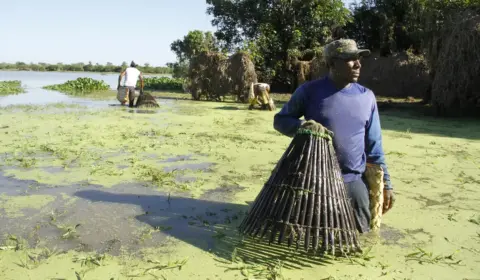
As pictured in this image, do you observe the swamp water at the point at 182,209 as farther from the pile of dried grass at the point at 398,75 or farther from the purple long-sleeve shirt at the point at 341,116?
the pile of dried grass at the point at 398,75

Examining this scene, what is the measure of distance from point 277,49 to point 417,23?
6269 millimetres

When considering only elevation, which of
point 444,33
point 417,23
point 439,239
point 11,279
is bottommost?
point 11,279

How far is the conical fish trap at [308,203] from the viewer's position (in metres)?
2.98

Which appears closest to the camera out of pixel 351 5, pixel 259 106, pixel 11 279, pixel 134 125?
pixel 11 279

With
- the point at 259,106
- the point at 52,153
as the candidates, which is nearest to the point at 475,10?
the point at 259,106

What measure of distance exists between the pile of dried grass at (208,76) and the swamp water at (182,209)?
10078 millimetres

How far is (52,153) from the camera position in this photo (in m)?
6.47

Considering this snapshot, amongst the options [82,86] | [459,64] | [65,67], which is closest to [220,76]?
[459,64]

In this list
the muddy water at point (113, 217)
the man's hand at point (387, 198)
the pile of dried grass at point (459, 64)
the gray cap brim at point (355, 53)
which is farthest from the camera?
the pile of dried grass at point (459, 64)

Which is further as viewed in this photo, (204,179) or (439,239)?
(204,179)

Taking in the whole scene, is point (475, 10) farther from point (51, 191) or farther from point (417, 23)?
point (51, 191)

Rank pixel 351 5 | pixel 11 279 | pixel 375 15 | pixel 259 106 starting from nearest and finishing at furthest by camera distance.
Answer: pixel 11 279, pixel 259 106, pixel 375 15, pixel 351 5

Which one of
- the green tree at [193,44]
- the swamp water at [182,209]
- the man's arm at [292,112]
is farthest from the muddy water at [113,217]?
the green tree at [193,44]

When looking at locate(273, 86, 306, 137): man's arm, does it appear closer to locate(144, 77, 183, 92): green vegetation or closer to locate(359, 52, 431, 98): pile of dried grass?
locate(359, 52, 431, 98): pile of dried grass
